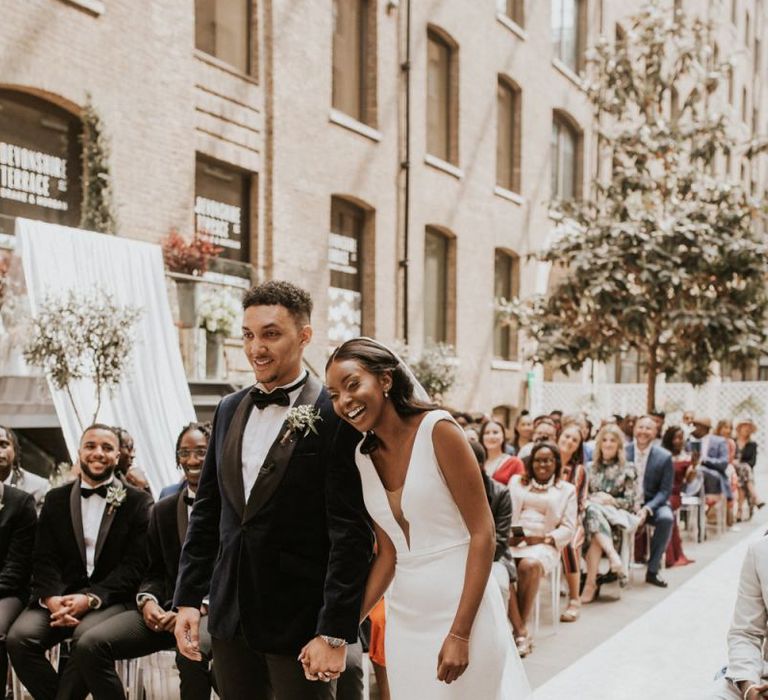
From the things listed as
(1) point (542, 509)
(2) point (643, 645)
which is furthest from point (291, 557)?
(1) point (542, 509)

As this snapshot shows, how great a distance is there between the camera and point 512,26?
1975 centimetres

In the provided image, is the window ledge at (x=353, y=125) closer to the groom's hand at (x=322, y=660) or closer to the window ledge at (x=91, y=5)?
the window ledge at (x=91, y=5)

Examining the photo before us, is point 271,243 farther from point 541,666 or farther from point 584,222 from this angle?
point 541,666

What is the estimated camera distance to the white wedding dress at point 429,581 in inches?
115

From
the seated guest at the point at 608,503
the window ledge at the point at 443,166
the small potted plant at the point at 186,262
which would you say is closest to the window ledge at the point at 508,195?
the window ledge at the point at 443,166

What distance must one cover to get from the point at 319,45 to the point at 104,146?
16.3 feet

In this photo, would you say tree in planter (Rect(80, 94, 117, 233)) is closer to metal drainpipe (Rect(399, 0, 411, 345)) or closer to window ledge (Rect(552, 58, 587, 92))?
metal drainpipe (Rect(399, 0, 411, 345))

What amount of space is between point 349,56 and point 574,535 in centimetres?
1055

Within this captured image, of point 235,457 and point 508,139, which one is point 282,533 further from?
point 508,139

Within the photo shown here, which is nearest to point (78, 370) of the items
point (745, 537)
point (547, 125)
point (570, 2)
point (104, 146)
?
point (104, 146)

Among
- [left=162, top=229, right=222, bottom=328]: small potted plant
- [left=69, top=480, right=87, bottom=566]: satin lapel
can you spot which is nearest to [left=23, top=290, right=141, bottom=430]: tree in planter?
[left=162, top=229, right=222, bottom=328]: small potted plant

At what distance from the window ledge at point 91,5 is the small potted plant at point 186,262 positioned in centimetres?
273

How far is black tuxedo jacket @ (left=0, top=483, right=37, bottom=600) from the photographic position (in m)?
5.19

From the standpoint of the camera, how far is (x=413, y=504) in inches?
115
